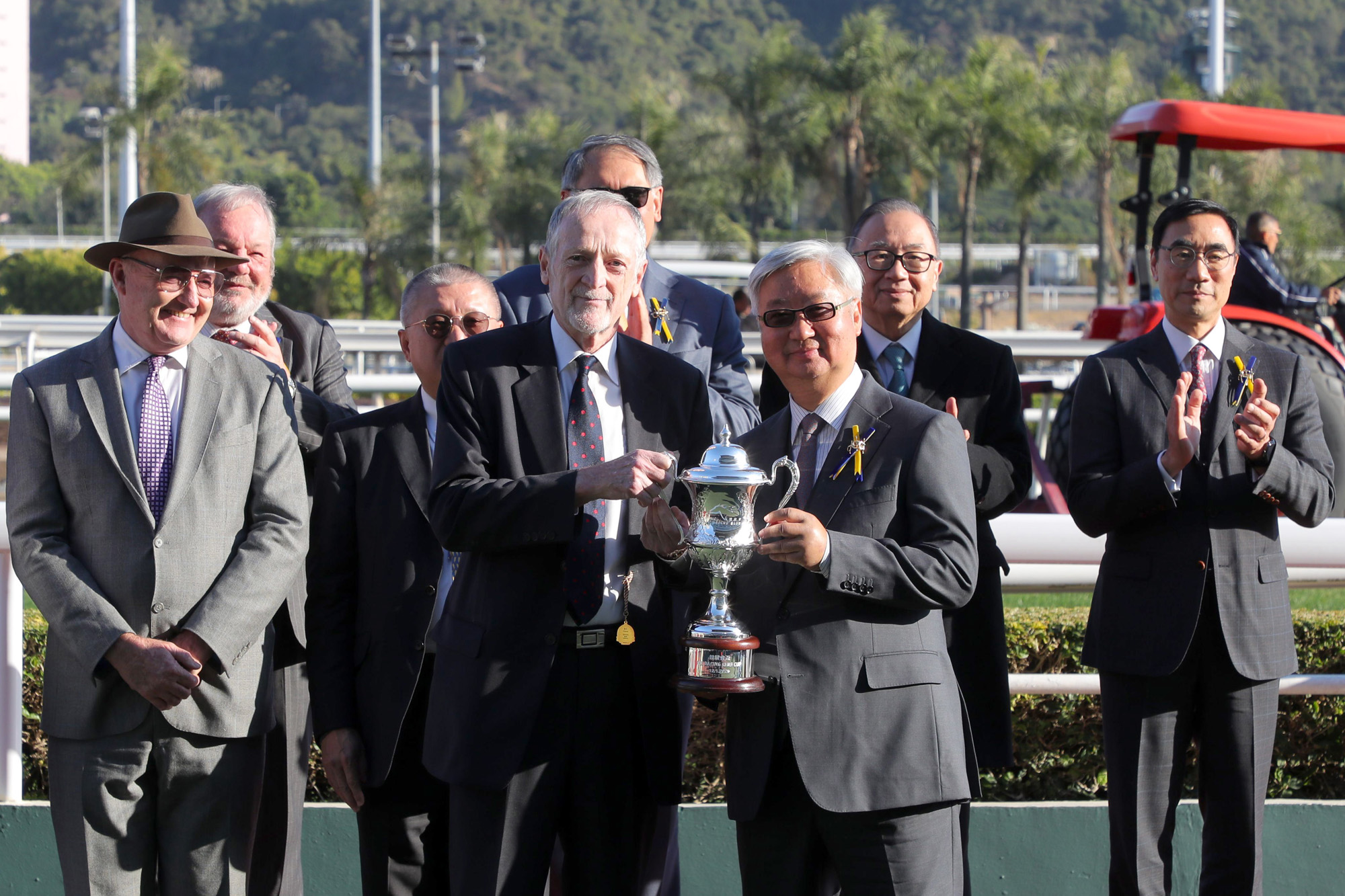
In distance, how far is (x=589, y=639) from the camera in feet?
10.3

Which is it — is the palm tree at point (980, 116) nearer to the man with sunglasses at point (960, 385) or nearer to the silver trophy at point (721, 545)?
the man with sunglasses at point (960, 385)

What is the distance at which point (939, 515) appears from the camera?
9.70ft

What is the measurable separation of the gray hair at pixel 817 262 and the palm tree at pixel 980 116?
41.7 m

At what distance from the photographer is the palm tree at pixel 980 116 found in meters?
44.8

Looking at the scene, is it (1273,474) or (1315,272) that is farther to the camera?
(1315,272)

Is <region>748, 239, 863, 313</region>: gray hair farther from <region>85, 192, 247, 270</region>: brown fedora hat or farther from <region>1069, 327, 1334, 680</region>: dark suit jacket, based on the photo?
<region>85, 192, 247, 270</region>: brown fedora hat

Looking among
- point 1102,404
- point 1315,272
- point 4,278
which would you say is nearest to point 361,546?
point 1102,404

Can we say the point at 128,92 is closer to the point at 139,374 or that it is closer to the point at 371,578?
the point at 139,374

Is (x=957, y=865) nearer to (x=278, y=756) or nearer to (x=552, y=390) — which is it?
(x=552, y=390)

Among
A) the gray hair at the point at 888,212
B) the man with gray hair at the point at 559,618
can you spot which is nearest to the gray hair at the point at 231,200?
the man with gray hair at the point at 559,618

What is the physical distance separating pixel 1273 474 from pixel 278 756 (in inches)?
101

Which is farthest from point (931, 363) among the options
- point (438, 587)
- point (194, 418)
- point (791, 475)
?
point (194, 418)

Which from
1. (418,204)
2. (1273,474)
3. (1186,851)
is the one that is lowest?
(1186,851)

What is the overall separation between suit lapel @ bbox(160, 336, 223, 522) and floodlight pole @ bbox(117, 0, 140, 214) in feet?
82.2
